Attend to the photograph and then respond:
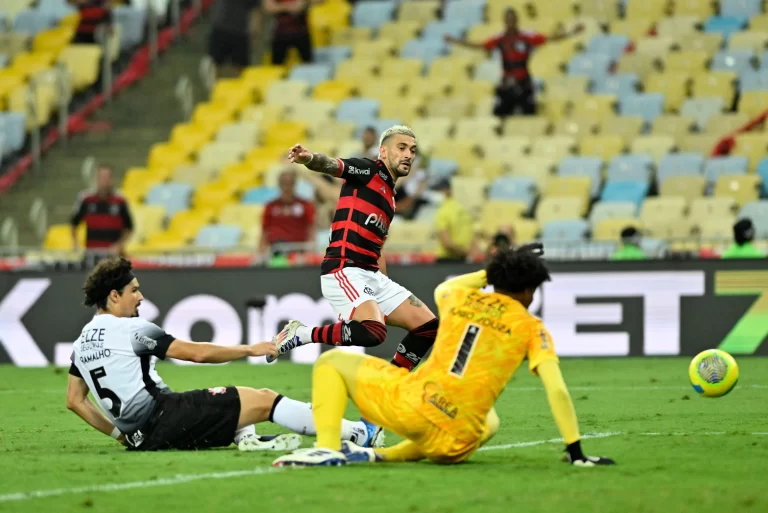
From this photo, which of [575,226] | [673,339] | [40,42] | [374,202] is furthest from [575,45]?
[374,202]

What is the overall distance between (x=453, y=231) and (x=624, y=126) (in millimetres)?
5042

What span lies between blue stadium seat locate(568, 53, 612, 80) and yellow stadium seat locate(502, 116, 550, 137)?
1.45 metres

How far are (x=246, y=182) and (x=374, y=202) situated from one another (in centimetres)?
1330

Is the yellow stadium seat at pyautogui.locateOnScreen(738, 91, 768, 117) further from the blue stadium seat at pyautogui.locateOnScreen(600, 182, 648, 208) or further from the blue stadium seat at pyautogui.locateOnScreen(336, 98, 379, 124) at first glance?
the blue stadium seat at pyautogui.locateOnScreen(336, 98, 379, 124)

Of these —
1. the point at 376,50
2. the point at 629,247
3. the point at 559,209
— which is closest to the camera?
the point at 629,247

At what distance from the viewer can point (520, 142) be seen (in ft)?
71.9

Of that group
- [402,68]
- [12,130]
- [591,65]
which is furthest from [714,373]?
[12,130]

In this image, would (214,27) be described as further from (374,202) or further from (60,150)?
(374,202)

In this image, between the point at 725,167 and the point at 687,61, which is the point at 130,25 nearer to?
the point at 687,61

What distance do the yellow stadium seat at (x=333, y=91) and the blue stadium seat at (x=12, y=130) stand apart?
217 inches

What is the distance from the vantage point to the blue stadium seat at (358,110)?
78.4 ft

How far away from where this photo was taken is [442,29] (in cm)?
2583

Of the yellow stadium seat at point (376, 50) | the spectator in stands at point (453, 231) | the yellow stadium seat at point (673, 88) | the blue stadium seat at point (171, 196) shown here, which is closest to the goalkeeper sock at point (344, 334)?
the spectator in stands at point (453, 231)

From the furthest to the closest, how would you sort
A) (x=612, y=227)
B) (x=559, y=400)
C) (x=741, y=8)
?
(x=741, y=8)
(x=612, y=227)
(x=559, y=400)
